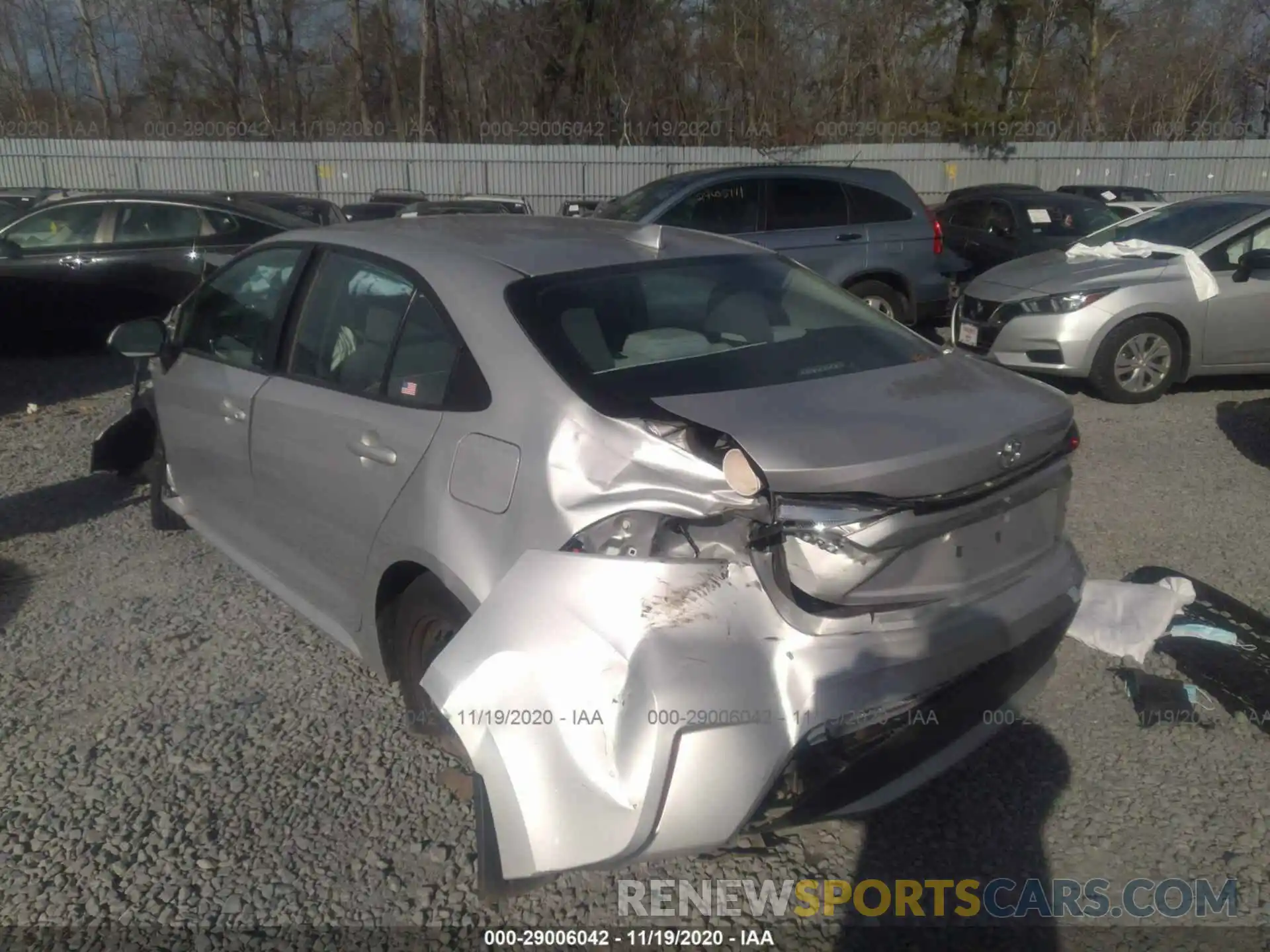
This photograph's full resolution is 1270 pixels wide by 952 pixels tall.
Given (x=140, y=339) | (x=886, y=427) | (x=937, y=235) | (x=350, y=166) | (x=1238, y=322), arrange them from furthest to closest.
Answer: (x=350, y=166)
(x=937, y=235)
(x=1238, y=322)
(x=140, y=339)
(x=886, y=427)

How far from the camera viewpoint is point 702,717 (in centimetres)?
216

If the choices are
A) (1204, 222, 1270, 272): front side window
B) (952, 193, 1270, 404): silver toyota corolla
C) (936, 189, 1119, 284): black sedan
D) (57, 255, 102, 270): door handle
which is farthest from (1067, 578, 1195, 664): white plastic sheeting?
(936, 189, 1119, 284): black sedan

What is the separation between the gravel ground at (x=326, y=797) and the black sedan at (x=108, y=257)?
561cm

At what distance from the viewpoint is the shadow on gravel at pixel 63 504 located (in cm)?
536

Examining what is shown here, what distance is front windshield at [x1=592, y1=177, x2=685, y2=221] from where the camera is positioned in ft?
32.5

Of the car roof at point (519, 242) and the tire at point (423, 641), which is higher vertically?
the car roof at point (519, 242)

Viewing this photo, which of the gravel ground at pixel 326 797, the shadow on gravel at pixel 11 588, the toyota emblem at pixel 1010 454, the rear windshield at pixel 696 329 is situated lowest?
the shadow on gravel at pixel 11 588

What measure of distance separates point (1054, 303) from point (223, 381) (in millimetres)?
6068

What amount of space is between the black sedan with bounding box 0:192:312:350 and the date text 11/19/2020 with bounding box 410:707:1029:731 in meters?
8.13

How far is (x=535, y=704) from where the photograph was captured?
2.29 meters

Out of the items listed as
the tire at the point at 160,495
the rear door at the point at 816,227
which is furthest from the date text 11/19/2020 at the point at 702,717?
the rear door at the point at 816,227

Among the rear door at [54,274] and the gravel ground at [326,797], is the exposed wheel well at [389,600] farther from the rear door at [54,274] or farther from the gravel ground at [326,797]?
the rear door at [54,274]

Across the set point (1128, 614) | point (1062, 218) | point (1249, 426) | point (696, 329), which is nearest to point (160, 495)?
point (696, 329)

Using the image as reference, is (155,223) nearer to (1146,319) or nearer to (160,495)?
(160,495)
